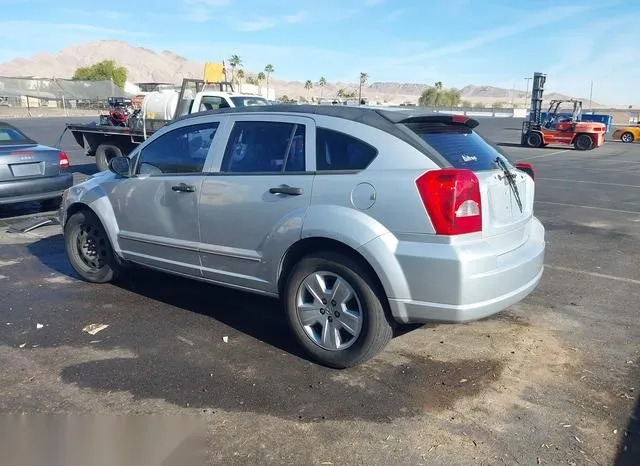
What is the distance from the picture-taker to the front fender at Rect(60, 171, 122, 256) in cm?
553

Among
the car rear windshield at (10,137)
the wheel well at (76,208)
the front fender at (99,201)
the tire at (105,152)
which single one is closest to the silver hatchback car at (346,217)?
the front fender at (99,201)

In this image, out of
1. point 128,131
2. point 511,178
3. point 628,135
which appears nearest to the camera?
point 511,178

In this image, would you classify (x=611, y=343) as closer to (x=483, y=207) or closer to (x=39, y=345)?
(x=483, y=207)

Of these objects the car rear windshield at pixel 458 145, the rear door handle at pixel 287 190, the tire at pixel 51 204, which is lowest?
the tire at pixel 51 204

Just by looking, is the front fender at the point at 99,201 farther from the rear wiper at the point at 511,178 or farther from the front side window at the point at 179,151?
the rear wiper at the point at 511,178

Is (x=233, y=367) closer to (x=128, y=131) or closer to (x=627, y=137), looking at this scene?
(x=128, y=131)

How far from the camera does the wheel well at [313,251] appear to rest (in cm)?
383

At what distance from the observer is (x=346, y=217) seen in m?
3.84

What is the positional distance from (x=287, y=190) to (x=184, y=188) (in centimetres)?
112

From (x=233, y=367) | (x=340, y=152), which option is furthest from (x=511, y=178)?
(x=233, y=367)

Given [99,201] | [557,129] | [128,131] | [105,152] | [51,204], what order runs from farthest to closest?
1. [557,129]
2. [105,152]
3. [128,131]
4. [51,204]
5. [99,201]

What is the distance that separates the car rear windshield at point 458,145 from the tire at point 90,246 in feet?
10.7

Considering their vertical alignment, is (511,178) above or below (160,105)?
below

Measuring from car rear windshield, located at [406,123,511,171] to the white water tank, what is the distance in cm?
1153
